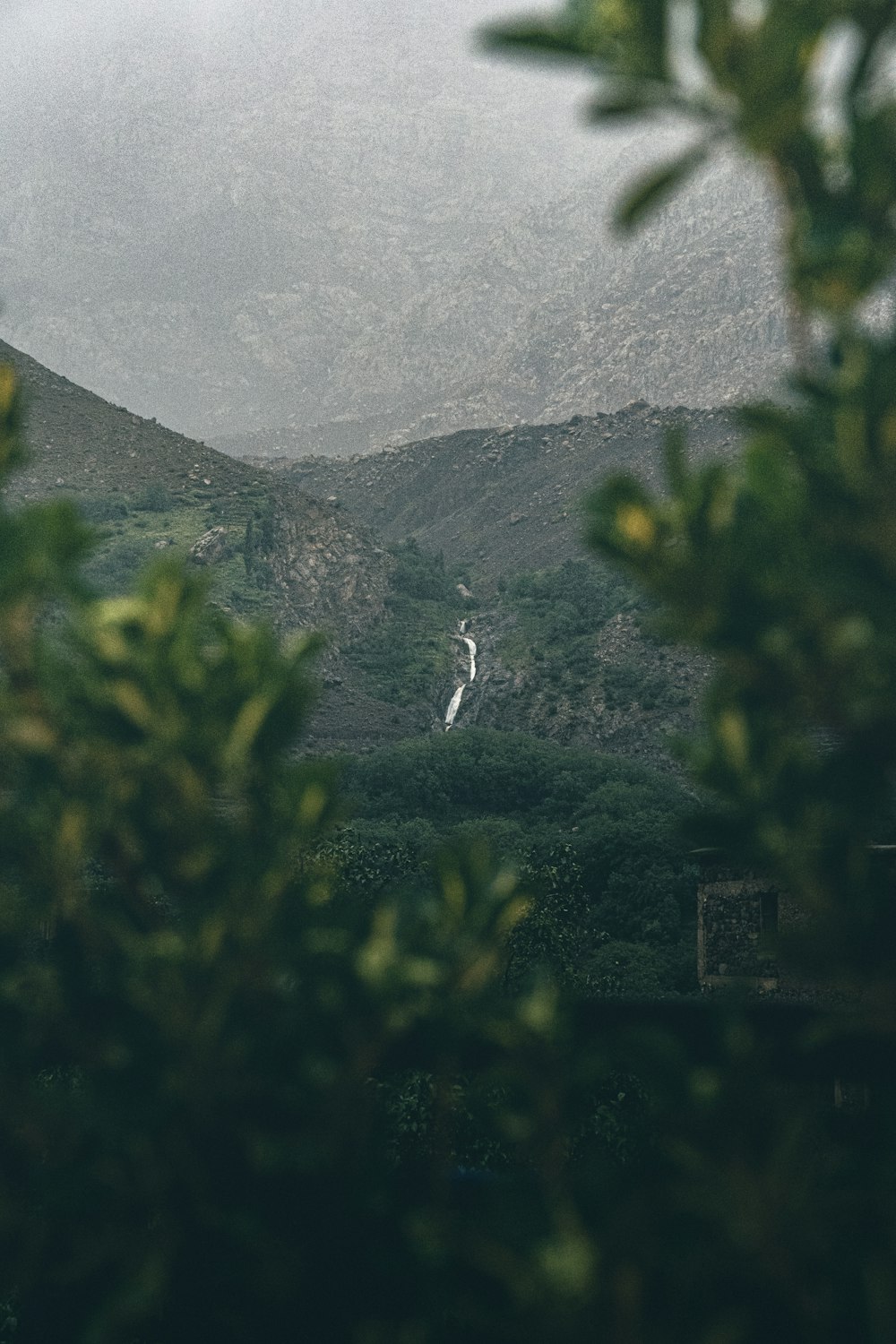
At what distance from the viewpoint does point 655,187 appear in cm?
351

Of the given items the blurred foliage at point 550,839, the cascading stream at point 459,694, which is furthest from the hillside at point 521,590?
the blurred foliage at point 550,839

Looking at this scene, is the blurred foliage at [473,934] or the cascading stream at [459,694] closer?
the blurred foliage at [473,934]

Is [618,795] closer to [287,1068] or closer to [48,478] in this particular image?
[48,478]

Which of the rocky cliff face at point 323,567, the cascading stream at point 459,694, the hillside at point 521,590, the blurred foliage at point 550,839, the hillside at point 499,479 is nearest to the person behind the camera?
the blurred foliage at point 550,839

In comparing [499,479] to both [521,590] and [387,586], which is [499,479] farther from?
[387,586]

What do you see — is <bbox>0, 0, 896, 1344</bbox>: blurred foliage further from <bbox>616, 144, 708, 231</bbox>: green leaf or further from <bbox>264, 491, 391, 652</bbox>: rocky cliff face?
<bbox>264, 491, 391, 652</bbox>: rocky cliff face

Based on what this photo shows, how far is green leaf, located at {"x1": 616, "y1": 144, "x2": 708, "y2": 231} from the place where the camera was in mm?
3451

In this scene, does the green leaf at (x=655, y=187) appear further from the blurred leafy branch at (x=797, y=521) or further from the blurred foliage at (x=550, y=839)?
the blurred foliage at (x=550, y=839)

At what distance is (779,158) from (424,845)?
42.6 m

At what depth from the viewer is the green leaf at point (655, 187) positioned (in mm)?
3451

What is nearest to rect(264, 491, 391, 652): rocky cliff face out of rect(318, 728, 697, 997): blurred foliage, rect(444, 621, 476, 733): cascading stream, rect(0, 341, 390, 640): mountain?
rect(0, 341, 390, 640): mountain

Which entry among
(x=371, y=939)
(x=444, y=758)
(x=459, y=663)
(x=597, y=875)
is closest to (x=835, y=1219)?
(x=371, y=939)

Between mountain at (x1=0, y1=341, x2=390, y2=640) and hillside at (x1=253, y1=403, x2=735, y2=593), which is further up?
hillside at (x1=253, y1=403, x2=735, y2=593)

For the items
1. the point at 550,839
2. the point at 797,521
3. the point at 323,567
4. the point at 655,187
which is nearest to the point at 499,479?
the point at 323,567
